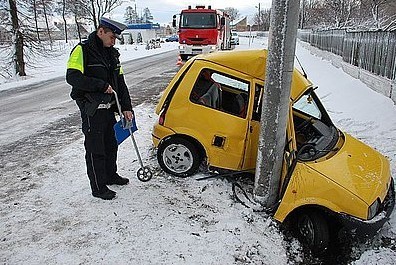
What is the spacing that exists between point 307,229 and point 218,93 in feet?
7.31

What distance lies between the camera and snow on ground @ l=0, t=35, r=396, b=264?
3.41 meters

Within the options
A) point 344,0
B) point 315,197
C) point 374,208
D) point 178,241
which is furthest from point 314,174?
point 344,0

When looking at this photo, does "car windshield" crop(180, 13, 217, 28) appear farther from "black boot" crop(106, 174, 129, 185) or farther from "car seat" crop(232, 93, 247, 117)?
"black boot" crop(106, 174, 129, 185)

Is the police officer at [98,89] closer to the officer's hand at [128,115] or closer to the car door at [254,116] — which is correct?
the officer's hand at [128,115]

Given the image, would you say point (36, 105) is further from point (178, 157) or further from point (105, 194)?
point (105, 194)

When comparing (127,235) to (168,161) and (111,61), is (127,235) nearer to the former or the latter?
(168,161)

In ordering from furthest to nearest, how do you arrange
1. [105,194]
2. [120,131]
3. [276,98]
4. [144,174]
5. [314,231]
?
[144,174] → [120,131] → [105,194] → [276,98] → [314,231]

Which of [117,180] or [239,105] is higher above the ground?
[239,105]

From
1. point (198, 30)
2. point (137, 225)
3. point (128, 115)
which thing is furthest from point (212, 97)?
point (198, 30)

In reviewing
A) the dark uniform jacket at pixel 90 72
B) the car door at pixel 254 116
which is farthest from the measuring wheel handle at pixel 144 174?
the car door at pixel 254 116

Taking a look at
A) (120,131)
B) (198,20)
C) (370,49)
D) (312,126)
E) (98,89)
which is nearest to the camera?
(98,89)

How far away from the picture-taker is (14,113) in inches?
384

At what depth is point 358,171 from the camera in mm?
3777

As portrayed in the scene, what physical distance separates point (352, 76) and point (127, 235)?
41.3ft
